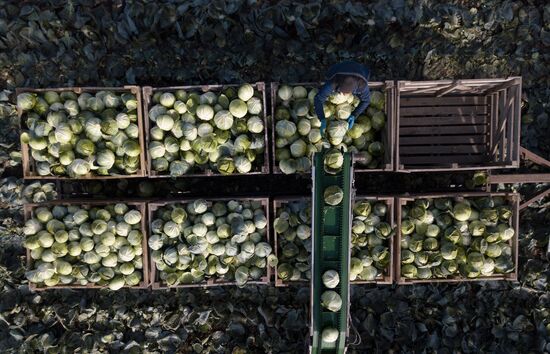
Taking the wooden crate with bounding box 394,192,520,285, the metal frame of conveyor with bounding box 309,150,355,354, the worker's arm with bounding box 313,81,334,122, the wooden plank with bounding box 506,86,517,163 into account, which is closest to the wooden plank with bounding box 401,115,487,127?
the wooden plank with bounding box 506,86,517,163

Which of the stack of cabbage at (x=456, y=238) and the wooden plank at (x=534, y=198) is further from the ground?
the wooden plank at (x=534, y=198)

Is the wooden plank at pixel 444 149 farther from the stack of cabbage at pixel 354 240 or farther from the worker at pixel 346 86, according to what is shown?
the worker at pixel 346 86

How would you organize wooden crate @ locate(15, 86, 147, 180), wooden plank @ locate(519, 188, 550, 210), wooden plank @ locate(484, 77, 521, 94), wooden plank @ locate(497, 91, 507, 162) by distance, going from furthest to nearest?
wooden plank @ locate(519, 188, 550, 210)
wooden plank @ locate(497, 91, 507, 162)
wooden crate @ locate(15, 86, 147, 180)
wooden plank @ locate(484, 77, 521, 94)

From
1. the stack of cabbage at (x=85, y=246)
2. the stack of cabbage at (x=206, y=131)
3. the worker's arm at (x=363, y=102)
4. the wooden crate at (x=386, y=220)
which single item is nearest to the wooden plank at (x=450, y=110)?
the worker's arm at (x=363, y=102)

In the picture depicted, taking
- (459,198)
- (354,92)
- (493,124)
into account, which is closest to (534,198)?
(493,124)

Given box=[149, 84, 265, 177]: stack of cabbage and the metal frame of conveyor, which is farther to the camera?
box=[149, 84, 265, 177]: stack of cabbage

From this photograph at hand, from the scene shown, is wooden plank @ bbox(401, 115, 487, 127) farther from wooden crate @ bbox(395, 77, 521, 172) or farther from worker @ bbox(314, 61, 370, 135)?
worker @ bbox(314, 61, 370, 135)
